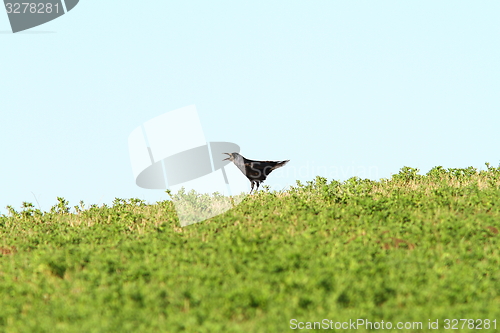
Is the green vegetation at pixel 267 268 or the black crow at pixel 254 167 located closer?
the green vegetation at pixel 267 268

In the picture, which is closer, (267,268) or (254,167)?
(267,268)

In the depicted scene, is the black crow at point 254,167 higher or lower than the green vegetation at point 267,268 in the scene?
higher

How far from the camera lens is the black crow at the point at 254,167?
17.2 meters

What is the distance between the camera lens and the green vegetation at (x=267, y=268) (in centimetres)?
729

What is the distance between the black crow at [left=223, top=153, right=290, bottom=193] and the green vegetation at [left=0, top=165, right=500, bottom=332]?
10.3ft

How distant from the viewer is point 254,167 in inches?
683

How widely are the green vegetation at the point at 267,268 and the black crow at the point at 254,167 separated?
123 inches

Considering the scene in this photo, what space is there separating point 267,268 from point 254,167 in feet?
29.7

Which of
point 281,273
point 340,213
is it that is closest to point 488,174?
point 340,213

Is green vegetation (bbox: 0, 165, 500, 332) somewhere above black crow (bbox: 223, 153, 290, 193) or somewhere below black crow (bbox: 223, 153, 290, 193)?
below

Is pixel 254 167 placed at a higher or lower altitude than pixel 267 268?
higher

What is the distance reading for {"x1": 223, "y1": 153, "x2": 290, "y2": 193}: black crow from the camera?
17156mm

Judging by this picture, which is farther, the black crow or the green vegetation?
the black crow

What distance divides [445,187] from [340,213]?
15.6ft
